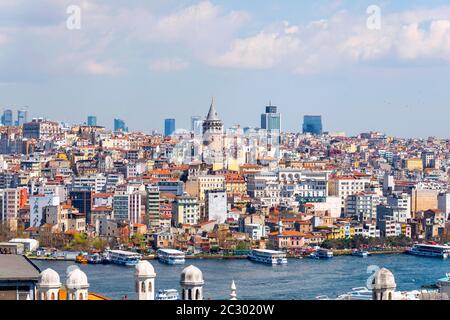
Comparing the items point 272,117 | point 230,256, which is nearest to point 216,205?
point 230,256

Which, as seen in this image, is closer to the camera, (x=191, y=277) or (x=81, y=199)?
(x=191, y=277)

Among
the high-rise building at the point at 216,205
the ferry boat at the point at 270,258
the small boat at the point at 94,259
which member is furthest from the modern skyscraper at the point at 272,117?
the high-rise building at the point at 216,205

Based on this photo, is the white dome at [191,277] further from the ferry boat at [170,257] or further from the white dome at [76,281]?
the ferry boat at [170,257]

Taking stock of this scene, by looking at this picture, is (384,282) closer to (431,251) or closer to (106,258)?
(106,258)

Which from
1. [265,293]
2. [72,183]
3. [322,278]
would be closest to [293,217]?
[72,183]

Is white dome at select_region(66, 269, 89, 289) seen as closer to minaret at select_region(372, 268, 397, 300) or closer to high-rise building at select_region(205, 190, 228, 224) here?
minaret at select_region(372, 268, 397, 300)
